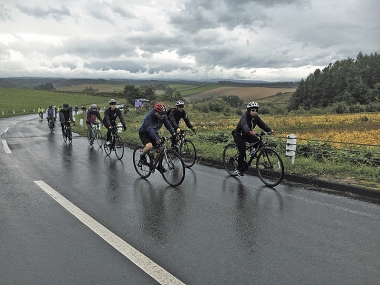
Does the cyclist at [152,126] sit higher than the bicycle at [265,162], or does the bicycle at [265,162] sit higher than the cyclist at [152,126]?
the cyclist at [152,126]

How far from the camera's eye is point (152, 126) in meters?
7.80

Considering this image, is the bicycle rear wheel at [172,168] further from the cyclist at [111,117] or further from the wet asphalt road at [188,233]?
the cyclist at [111,117]

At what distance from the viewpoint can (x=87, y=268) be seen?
3.57 meters

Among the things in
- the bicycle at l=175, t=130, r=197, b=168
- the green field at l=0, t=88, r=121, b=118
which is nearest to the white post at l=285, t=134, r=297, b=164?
the bicycle at l=175, t=130, r=197, b=168

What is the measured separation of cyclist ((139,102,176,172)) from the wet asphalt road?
3.03ft

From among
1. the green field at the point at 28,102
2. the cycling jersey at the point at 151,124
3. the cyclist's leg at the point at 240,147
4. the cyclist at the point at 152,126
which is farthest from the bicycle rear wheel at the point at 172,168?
the green field at the point at 28,102

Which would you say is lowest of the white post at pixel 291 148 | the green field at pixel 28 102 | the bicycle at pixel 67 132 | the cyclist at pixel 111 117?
the green field at pixel 28 102

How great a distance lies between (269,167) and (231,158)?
116 cm

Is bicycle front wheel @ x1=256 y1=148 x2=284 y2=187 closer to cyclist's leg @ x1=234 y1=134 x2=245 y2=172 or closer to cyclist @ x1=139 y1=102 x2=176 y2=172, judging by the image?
cyclist's leg @ x1=234 y1=134 x2=245 y2=172

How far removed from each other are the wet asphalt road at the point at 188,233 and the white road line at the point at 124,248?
22 mm

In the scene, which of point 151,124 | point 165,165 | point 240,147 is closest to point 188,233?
point 165,165

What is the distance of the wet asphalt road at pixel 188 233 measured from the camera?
3.49 meters

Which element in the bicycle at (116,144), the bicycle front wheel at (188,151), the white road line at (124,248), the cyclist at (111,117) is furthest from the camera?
the cyclist at (111,117)

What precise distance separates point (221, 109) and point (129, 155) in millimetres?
51353
